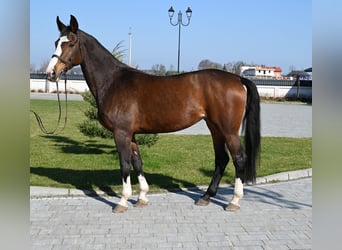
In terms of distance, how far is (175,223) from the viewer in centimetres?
416

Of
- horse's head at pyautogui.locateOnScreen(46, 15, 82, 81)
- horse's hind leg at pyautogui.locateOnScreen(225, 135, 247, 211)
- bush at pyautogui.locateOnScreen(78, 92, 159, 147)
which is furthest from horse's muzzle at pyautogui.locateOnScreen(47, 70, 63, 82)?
bush at pyautogui.locateOnScreen(78, 92, 159, 147)

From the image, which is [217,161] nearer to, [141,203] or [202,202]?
[202,202]

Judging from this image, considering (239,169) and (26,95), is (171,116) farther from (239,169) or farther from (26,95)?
(26,95)

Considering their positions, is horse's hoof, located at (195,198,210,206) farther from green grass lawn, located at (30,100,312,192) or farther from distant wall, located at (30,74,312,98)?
distant wall, located at (30,74,312,98)

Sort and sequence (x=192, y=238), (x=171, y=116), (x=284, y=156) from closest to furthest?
(x=192, y=238) → (x=171, y=116) → (x=284, y=156)

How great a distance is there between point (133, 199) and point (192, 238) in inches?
65.1

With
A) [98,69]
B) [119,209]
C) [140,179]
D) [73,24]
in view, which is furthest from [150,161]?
[73,24]

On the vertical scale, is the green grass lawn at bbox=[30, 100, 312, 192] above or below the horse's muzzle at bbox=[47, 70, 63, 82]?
below

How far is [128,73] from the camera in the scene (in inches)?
186

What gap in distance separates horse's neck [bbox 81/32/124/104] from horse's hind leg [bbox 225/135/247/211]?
1.73 meters

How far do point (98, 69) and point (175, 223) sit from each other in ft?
7.13

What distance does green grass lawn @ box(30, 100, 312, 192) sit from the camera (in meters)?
6.07

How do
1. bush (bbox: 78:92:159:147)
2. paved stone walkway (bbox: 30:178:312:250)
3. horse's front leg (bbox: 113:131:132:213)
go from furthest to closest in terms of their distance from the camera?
bush (bbox: 78:92:159:147) → horse's front leg (bbox: 113:131:132:213) → paved stone walkway (bbox: 30:178:312:250)
